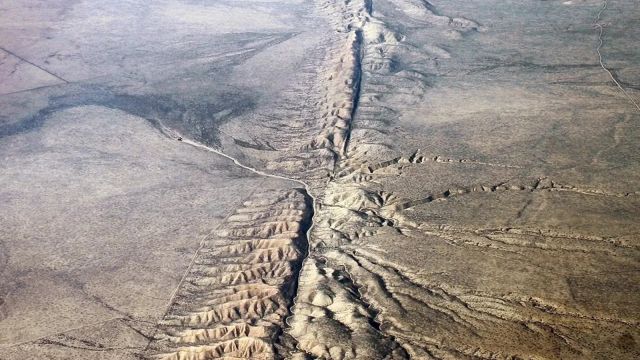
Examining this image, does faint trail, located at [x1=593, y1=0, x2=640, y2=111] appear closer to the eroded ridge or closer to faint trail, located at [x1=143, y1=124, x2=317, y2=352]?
faint trail, located at [x1=143, y1=124, x2=317, y2=352]

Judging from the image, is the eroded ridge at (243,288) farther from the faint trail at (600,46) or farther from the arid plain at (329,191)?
the faint trail at (600,46)

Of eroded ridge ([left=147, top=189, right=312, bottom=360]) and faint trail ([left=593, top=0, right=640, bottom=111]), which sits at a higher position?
faint trail ([left=593, top=0, right=640, bottom=111])

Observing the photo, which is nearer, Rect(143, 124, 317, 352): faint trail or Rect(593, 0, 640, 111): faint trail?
Rect(143, 124, 317, 352): faint trail

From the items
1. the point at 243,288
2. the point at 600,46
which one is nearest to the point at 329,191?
the point at 243,288

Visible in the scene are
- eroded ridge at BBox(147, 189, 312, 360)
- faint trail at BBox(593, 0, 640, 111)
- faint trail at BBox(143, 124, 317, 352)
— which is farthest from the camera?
faint trail at BBox(593, 0, 640, 111)

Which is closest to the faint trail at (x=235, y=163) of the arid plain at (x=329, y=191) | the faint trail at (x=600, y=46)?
the arid plain at (x=329, y=191)

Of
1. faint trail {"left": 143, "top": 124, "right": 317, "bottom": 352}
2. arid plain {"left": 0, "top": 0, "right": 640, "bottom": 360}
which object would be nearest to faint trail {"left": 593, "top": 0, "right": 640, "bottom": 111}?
arid plain {"left": 0, "top": 0, "right": 640, "bottom": 360}
